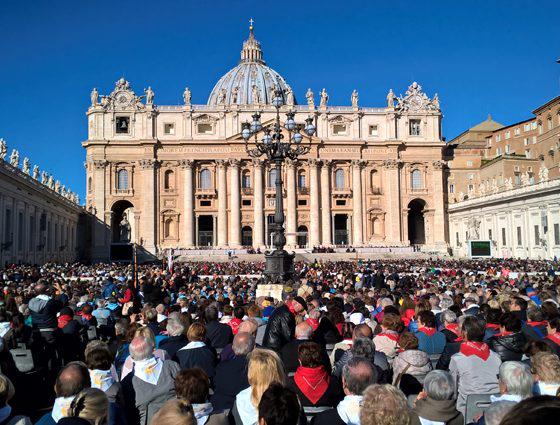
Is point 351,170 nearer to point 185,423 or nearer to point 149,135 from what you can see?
point 149,135

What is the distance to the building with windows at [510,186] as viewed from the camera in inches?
1815

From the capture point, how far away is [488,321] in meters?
9.29

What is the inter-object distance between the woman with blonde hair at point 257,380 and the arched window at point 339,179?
6634 cm

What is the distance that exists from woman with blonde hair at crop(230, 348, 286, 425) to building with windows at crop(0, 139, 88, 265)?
35895mm

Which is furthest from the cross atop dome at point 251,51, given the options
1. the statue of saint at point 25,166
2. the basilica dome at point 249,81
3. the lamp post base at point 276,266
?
the lamp post base at point 276,266

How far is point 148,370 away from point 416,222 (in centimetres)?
7318

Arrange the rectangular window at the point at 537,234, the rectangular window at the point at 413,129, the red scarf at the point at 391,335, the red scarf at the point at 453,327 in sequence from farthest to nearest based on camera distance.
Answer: the rectangular window at the point at 413,129 → the rectangular window at the point at 537,234 → the red scarf at the point at 453,327 → the red scarf at the point at 391,335

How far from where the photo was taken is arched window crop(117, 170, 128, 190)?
6812 centimetres

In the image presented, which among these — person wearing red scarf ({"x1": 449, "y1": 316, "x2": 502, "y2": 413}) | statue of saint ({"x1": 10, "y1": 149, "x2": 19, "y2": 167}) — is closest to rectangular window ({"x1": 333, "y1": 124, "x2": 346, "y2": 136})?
statue of saint ({"x1": 10, "y1": 149, "x2": 19, "y2": 167})

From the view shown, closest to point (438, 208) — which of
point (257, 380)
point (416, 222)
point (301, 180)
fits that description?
point (416, 222)

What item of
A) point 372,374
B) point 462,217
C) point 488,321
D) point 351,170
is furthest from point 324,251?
point 372,374

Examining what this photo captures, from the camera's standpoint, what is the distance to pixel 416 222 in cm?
7612

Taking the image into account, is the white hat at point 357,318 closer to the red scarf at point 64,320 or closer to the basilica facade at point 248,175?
the red scarf at point 64,320

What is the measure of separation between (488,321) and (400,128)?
213ft
